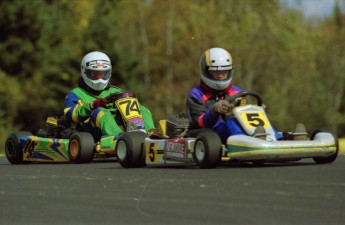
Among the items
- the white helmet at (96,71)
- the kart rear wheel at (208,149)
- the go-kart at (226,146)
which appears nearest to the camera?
the go-kart at (226,146)

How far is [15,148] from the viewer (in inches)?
548

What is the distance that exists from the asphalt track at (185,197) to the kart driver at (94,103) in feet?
10.5

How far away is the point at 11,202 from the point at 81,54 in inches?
1524

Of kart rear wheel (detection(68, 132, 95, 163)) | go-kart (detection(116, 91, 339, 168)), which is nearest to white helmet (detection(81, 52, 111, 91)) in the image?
kart rear wheel (detection(68, 132, 95, 163))

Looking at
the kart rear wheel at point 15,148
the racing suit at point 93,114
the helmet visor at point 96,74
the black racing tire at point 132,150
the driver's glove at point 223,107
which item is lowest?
the kart rear wheel at point 15,148

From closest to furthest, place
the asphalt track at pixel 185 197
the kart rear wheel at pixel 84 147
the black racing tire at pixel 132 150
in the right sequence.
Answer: the asphalt track at pixel 185 197, the black racing tire at pixel 132 150, the kart rear wheel at pixel 84 147

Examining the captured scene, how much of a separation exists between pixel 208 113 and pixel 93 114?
9.28ft

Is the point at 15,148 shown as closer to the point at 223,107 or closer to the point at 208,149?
the point at 223,107

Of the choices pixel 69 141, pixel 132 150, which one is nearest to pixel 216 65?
pixel 132 150

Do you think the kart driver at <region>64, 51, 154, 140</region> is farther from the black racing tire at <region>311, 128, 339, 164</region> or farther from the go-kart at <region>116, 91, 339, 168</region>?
the black racing tire at <region>311, 128, 339, 164</region>

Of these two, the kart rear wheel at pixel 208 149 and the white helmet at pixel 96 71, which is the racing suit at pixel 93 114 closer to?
the white helmet at pixel 96 71

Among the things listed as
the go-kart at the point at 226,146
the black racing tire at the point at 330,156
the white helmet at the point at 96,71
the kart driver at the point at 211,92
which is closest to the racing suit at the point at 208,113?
the kart driver at the point at 211,92

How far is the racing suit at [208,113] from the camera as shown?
10.1 metres

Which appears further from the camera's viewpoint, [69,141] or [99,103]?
[99,103]
